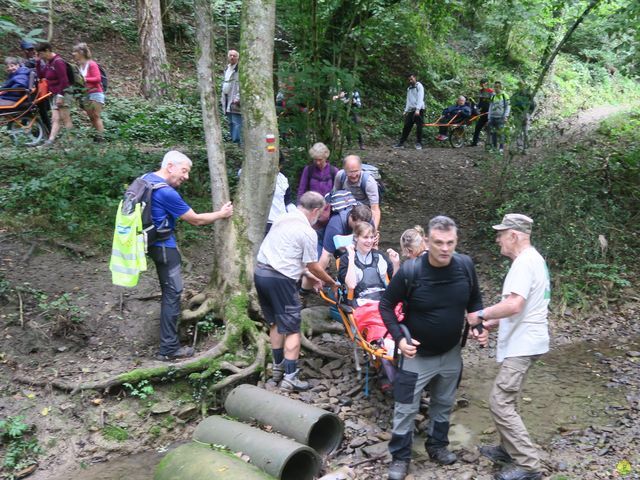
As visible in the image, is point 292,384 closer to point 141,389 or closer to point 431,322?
point 141,389

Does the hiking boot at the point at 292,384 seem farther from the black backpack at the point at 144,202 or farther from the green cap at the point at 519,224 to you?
the green cap at the point at 519,224

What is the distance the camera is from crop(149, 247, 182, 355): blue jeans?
5754 millimetres

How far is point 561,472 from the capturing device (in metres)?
4.61

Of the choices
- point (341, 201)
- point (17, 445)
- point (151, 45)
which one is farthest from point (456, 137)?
point (17, 445)

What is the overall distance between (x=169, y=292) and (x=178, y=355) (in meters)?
0.72

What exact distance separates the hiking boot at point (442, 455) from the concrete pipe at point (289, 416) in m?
0.81

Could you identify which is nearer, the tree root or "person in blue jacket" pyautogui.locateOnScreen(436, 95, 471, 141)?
the tree root

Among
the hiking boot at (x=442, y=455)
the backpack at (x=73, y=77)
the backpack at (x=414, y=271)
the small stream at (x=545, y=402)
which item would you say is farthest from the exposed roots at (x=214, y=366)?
the backpack at (x=73, y=77)

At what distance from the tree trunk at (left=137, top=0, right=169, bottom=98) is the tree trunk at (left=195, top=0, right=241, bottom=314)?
8.34 metres

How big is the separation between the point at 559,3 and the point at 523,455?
789cm

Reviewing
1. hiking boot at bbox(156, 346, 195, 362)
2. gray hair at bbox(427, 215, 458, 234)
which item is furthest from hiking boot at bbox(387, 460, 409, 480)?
hiking boot at bbox(156, 346, 195, 362)

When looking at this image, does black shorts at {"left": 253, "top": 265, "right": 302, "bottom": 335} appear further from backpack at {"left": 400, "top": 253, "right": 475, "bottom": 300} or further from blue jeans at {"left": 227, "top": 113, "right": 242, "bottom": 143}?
blue jeans at {"left": 227, "top": 113, "right": 242, "bottom": 143}

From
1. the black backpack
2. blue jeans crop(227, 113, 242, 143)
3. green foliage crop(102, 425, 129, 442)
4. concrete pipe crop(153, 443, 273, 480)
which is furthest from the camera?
blue jeans crop(227, 113, 242, 143)

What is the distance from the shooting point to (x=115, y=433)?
5297 millimetres
